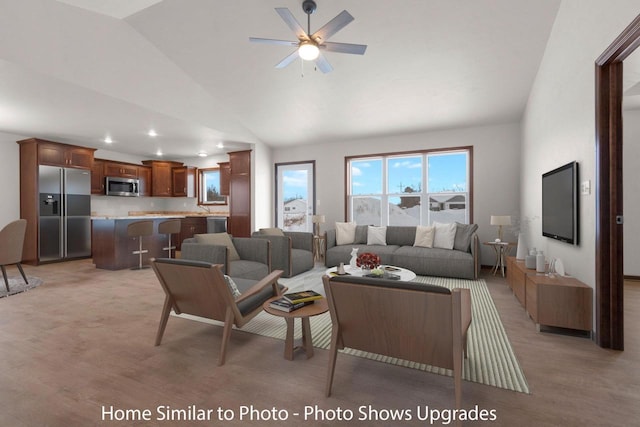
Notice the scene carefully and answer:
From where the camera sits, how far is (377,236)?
555cm

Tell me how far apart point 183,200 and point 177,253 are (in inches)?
69.8

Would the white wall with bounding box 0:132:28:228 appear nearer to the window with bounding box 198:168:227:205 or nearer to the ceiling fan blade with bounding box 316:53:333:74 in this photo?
the window with bounding box 198:168:227:205

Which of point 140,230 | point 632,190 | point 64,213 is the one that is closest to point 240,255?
point 140,230

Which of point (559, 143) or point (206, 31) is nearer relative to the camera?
point (559, 143)

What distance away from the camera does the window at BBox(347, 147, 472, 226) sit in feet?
18.7

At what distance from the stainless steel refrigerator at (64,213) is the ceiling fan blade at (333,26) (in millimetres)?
6182

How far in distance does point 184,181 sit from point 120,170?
1.48 metres

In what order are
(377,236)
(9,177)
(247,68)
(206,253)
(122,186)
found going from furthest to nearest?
(122,186) → (9,177) → (377,236) → (247,68) → (206,253)

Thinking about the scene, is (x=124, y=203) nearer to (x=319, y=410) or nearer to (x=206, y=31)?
(x=206, y=31)

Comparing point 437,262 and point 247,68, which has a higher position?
point 247,68

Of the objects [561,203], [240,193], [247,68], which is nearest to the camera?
[561,203]

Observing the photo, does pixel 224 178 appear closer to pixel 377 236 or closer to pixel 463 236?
pixel 377 236

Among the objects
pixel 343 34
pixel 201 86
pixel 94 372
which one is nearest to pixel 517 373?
pixel 94 372

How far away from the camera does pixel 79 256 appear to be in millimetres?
6383
